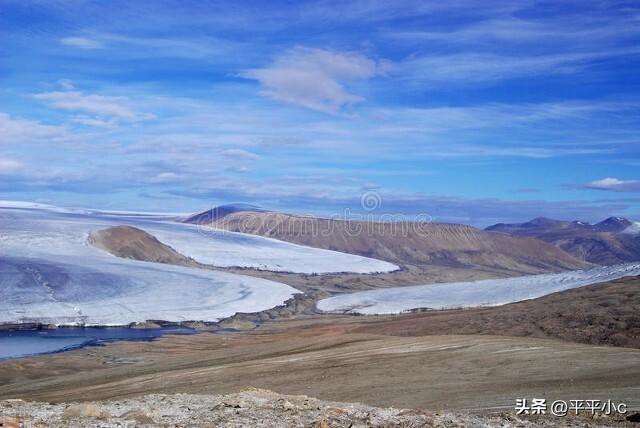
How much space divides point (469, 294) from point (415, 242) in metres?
107

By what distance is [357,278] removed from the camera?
328 feet

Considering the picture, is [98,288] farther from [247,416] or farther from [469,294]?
[247,416]

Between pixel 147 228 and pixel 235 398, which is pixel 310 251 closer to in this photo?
pixel 147 228

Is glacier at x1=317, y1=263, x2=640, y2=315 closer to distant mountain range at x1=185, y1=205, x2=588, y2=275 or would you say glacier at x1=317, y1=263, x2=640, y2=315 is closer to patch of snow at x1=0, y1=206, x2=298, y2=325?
patch of snow at x1=0, y1=206, x2=298, y2=325

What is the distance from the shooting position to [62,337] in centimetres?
4612

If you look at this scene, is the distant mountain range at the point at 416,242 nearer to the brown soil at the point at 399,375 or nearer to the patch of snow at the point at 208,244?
the patch of snow at the point at 208,244


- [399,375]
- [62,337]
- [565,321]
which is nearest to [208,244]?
[62,337]

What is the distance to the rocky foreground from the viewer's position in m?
11.2

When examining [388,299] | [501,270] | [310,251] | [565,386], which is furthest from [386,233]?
[565,386]

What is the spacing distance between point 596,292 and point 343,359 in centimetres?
2296

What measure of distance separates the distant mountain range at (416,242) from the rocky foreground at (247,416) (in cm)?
14043

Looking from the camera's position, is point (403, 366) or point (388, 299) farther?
point (388, 299)

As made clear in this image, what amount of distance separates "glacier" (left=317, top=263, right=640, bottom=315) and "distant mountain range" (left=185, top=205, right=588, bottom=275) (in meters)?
84.8

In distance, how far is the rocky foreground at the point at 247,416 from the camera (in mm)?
11195
